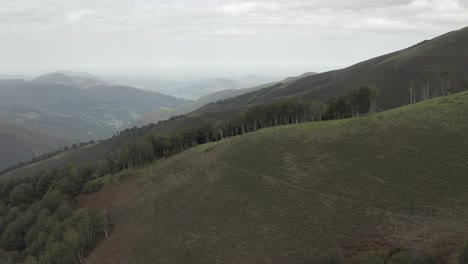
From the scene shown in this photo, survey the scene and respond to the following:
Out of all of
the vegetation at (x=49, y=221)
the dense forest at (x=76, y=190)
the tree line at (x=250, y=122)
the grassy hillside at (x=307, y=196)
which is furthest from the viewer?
the tree line at (x=250, y=122)

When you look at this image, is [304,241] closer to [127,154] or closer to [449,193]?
[449,193]

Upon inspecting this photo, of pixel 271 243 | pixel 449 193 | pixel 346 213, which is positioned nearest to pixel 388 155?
pixel 449 193

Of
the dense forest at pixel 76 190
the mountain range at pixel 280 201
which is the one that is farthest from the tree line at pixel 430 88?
the mountain range at pixel 280 201

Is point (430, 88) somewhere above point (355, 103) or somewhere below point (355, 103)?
above

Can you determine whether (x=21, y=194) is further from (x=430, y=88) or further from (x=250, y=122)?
(x=430, y=88)

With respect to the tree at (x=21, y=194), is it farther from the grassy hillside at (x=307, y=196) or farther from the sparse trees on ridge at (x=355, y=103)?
the sparse trees on ridge at (x=355, y=103)

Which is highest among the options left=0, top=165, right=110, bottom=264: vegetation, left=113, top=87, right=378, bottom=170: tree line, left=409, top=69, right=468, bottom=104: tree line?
left=409, top=69, right=468, bottom=104: tree line

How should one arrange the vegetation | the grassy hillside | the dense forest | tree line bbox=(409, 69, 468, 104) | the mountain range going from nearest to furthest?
the mountain range → the grassy hillside → the vegetation → the dense forest → tree line bbox=(409, 69, 468, 104)

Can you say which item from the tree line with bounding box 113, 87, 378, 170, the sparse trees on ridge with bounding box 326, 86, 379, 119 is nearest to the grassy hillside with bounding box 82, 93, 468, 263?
the tree line with bounding box 113, 87, 378, 170

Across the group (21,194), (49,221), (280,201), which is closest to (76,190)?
(49,221)

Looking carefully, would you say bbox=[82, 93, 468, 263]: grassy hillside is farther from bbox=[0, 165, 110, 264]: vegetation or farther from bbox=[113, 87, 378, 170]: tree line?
bbox=[113, 87, 378, 170]: tree line
